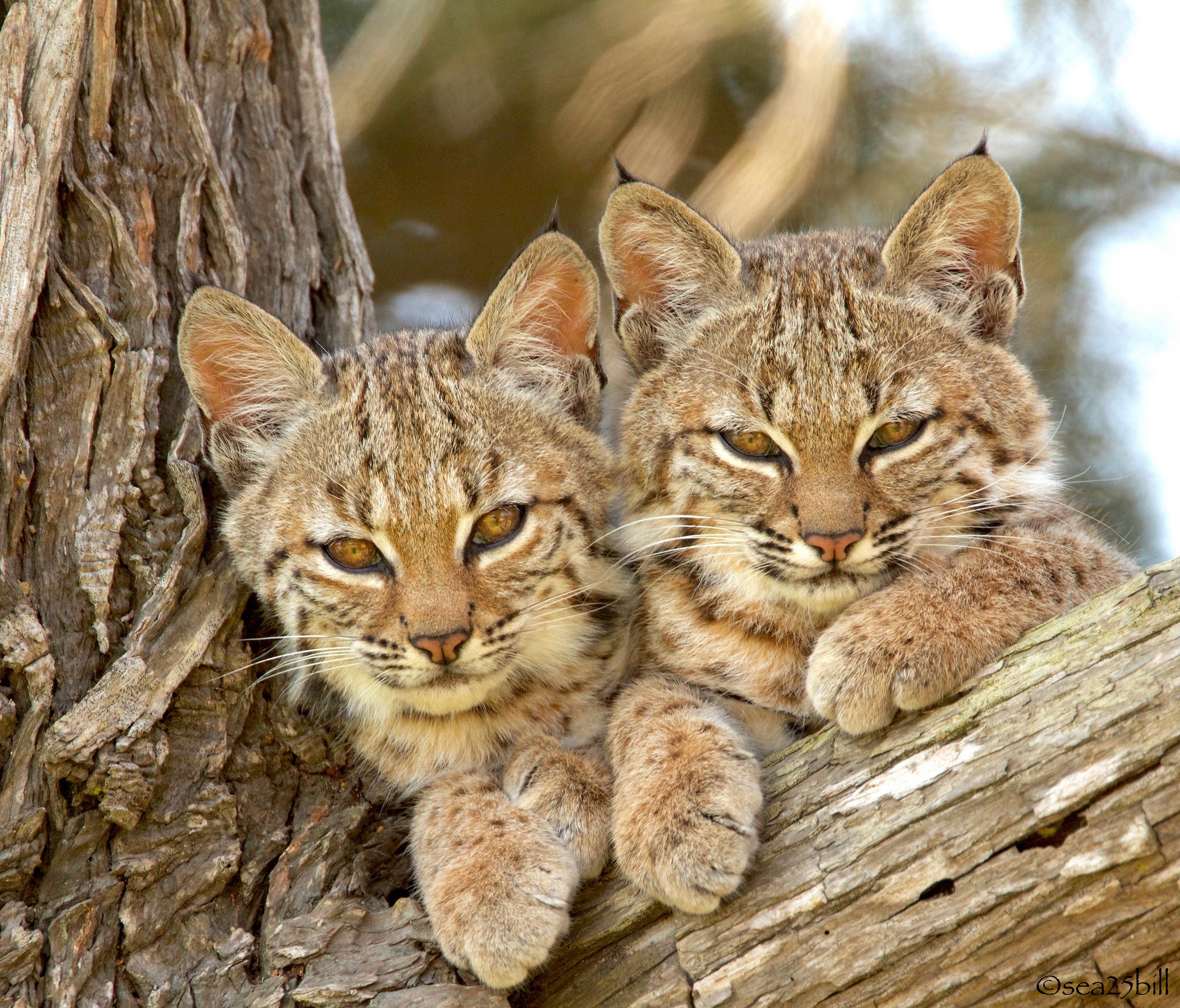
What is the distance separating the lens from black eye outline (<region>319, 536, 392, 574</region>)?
Result: 3561 mm

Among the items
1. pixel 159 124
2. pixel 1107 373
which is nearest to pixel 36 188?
pixel 159 124

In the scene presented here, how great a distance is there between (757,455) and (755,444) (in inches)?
1.4

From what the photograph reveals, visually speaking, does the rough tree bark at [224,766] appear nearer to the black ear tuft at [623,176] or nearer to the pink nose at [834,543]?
the pink nose at [834,543]

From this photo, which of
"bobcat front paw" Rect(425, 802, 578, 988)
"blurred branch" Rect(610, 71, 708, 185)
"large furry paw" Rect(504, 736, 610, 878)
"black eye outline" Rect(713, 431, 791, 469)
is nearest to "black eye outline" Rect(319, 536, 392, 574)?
"large furry paw" Rect(504, 736, 610, 878)

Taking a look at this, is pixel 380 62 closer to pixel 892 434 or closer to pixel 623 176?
pixel 623 176

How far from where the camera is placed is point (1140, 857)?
7.30 ft

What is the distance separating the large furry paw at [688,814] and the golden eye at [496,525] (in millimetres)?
856

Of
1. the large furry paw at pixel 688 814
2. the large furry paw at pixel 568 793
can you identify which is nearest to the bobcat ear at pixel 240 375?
the large furry paw at pixel 568 793

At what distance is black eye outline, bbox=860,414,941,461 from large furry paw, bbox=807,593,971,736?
23.4 inches

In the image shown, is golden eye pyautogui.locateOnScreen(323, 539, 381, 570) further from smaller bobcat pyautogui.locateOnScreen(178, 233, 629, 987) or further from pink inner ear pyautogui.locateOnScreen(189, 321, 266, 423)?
pink inner ear pyautogui.locateOnScreen(189, 321, 266, 423)

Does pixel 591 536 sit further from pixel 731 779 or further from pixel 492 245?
pixel 492 245

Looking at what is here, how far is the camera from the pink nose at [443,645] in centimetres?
335

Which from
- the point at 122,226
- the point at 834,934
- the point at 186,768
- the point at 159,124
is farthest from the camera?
the point at 159,124

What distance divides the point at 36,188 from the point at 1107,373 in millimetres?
5099
